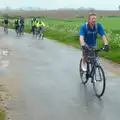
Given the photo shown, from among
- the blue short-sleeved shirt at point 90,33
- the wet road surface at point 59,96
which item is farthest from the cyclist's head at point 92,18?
the wet road surface at point 59,96

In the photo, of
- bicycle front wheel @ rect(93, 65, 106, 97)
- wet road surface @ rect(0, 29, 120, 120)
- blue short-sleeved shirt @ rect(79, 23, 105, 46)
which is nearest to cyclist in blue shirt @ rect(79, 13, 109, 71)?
blue short-sleeved shirt @ rect(79, 23, 105, 46)

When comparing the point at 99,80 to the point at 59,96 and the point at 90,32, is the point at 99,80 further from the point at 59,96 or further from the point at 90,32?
the point at 90,32

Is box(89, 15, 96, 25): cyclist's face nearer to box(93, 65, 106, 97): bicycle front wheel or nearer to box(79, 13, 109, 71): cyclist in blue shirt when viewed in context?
box(79, 13, 109, 71): cyclist in blue shirt

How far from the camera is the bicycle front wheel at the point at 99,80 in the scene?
973 centimetres

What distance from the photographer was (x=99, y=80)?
994 cm

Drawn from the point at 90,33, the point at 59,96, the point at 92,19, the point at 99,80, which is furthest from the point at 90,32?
the point at 59,96

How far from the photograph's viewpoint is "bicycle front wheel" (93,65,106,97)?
973 cm

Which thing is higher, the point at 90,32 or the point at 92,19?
the point at 92,19

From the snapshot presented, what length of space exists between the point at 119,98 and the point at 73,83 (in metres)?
2.36

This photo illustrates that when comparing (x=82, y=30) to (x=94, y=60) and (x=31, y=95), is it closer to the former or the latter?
(x=94, y=60)

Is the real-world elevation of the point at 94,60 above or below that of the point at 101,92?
above

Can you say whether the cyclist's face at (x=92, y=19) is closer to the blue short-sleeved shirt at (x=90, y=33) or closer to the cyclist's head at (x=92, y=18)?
the cyclist's head at (x=92, y=18)

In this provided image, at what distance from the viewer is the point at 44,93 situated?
1030cm

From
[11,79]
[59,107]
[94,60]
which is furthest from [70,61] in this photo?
[59,107]
